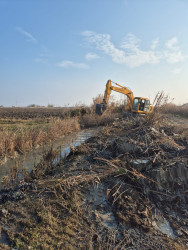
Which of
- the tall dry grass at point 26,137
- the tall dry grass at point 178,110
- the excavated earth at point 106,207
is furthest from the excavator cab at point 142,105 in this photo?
the excavated earth at point 106,207

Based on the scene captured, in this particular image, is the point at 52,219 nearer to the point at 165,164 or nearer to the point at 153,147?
the point at 165,164

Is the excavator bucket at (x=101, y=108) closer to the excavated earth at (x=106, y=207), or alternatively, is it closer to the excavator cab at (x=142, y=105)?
the excavator cab at (x=142, y=105)

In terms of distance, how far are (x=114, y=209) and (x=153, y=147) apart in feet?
8.00

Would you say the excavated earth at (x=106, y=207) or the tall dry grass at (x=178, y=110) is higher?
the tall dry grass at (x=178, y=110)

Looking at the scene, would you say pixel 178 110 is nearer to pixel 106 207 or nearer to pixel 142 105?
pixel 142 105

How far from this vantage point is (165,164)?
4.49m

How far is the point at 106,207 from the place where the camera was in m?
3.47

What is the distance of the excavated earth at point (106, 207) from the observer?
106 inches

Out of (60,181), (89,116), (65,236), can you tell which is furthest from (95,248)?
(89,116)

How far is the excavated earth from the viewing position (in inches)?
106

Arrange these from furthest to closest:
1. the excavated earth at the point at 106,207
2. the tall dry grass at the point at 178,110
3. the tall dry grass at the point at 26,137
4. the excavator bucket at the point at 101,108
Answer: the tall dry grass at the point at 178,110 < the excavator bucket at the point at 101,108 < the tall dry grass at the point at 26,137 < the excavated earth at the point at 106,207

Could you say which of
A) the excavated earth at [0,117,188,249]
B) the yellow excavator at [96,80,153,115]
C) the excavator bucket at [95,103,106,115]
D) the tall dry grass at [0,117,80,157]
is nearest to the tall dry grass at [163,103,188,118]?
the yellow excavator at [96,80,153,115]

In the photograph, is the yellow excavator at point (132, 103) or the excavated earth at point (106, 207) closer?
the excavated earth at point (106, 207)

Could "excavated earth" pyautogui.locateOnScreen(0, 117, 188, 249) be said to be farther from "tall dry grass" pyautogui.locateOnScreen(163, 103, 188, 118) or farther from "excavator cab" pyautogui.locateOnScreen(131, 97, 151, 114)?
"tall dry grass" pyautogui.locateOnScreen(163, 103, 188, 118)
